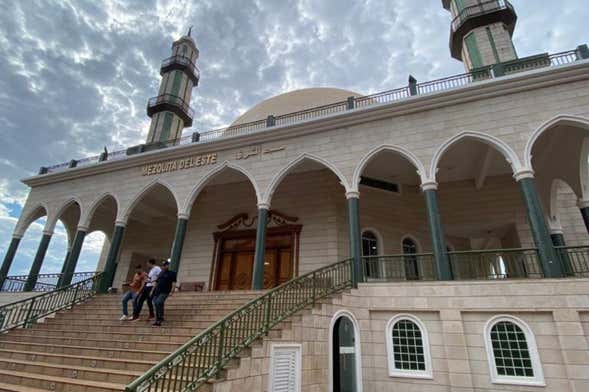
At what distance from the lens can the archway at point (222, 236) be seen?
508 inches

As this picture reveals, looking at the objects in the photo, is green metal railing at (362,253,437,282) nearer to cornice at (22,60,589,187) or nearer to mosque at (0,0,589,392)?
mosque at (0,0,589,392)

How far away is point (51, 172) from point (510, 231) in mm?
20426

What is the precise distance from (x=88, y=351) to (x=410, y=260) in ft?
32.2

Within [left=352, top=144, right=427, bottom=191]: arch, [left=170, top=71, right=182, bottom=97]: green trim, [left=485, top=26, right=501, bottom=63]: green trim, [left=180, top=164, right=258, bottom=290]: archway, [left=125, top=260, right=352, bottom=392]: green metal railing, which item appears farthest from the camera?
[left=170, top=71, right=182, bottom=97]: green trim

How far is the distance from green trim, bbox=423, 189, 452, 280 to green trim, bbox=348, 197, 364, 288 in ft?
6.37

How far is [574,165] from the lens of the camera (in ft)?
32.8

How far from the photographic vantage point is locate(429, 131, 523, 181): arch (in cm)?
820

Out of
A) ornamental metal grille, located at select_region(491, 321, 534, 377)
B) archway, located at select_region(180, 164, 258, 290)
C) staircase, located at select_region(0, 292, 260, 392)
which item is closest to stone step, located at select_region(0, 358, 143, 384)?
staircase, located at select_region(0, 292, 260, 392)

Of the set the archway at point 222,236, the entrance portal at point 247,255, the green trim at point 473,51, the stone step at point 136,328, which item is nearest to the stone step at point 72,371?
the stone step at point 136,328

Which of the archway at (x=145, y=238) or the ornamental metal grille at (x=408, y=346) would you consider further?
the archway at (x=145, y=238)

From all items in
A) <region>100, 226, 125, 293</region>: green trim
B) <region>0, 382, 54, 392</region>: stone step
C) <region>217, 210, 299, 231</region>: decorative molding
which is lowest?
<region>0, 382, 54, 392</region>: stone step

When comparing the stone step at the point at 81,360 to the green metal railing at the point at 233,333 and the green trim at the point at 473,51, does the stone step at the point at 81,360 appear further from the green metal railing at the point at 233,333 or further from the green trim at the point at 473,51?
the green trim at the point at 473,51

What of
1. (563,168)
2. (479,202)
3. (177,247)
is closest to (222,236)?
(177,247)

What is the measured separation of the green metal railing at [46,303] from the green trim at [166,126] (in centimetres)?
1233
